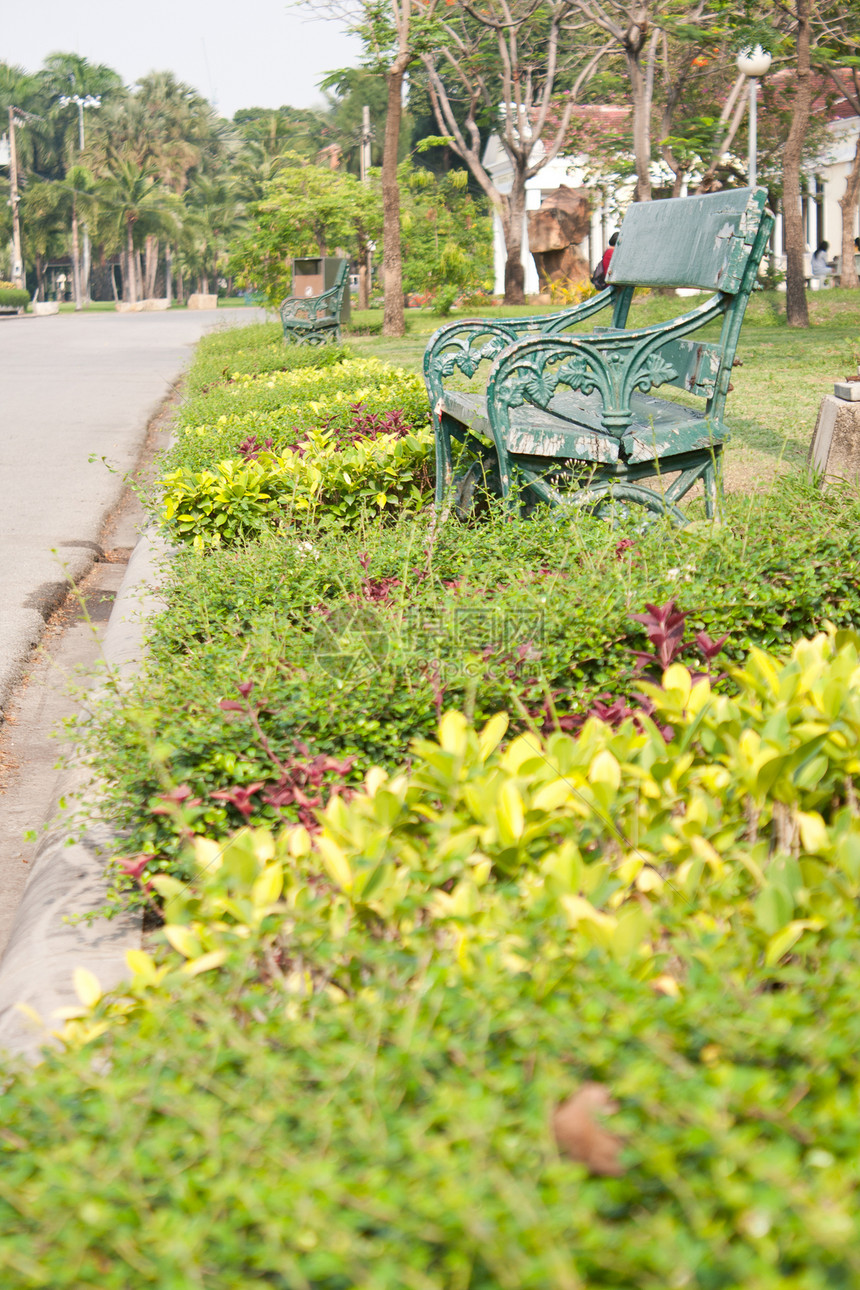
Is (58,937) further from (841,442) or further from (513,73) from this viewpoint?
(513,73)

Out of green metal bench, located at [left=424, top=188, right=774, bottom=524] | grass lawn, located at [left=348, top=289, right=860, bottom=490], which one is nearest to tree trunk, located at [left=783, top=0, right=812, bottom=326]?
grass lawn, located at [left=348, top=289, right=860, bottom=490]

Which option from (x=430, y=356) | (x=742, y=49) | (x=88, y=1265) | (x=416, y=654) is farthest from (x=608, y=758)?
(x=742, y=49)

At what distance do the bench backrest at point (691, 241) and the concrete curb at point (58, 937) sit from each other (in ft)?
9.22

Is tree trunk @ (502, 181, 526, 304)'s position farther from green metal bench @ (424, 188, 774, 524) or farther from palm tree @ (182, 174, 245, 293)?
palm tree @ (182, 174, 245, 293)

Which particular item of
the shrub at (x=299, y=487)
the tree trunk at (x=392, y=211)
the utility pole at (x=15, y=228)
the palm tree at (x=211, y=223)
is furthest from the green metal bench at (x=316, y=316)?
the palm tree at (x=211, y=223)

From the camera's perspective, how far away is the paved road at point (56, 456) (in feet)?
19.3

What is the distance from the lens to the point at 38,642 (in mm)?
5266

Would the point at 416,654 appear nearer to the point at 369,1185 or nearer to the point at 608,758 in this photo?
the point at 608,758

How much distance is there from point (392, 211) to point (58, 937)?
1747cm

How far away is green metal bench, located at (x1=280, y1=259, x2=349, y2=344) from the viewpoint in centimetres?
1622

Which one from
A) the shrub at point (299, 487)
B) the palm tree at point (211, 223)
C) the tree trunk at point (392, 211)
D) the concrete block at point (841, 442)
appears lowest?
the shrub at point (299, 487)

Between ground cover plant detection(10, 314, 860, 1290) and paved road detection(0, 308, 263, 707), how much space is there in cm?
235

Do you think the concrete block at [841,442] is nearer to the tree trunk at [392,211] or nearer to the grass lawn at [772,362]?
the grass lawn at [772,362]

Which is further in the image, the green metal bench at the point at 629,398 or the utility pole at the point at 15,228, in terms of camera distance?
the utility pole at the point at 15,228
